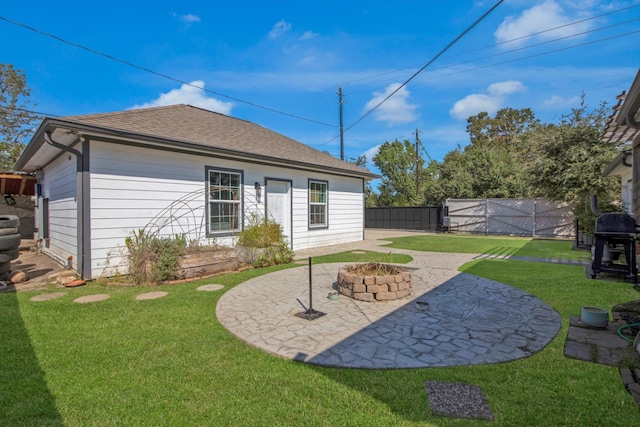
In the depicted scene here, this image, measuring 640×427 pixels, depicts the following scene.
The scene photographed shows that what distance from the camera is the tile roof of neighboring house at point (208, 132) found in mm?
6207

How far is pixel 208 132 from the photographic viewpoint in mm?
8430

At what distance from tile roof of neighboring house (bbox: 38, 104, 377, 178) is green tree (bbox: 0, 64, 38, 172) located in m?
16.3

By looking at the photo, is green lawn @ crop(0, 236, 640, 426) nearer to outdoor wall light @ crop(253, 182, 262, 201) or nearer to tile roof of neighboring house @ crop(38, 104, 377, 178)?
tile roof of neighboring house @ crop(38, 104, 377, 178)

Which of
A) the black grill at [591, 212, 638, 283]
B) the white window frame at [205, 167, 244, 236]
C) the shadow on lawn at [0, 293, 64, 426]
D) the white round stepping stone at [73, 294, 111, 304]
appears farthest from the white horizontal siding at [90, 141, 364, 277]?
the black grill at [591, 212, 638, 283]

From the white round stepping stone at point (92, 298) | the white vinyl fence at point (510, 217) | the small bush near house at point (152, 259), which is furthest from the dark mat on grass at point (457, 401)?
the white vinyl fence at point (510, 217)

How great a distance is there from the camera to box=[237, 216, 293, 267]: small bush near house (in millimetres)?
7547

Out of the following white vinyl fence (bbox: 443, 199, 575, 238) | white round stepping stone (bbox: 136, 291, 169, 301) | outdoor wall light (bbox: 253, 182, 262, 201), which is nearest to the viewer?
white round stepping stone (bbox: 136, 291, 169, 301)

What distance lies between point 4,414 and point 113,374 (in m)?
0.64

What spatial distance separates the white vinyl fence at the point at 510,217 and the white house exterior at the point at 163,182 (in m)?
10.0

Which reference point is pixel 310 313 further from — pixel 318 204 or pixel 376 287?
pixel 318 204

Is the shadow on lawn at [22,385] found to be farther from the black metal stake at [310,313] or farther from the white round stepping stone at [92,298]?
the black metal stake at [310,313]

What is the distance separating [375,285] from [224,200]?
5027mm

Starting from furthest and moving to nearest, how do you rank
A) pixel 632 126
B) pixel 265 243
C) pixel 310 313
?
pixel 265 243, pixel 310 313, pixel 632 126

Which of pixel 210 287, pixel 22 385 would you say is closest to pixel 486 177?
pixel 210 287
